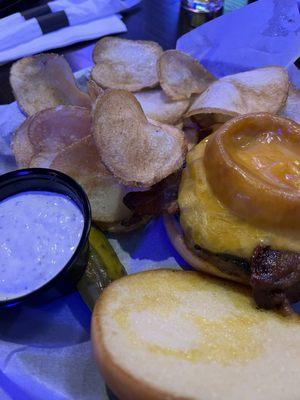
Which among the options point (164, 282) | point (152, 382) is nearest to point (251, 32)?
point (164, 282)

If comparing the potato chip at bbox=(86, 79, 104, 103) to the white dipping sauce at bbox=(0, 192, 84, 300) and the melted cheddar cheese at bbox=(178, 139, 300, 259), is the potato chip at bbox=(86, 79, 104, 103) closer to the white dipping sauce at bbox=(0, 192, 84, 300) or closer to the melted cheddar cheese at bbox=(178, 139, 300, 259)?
the white dipping sauce at bbox=(0, 192, 84, 300)

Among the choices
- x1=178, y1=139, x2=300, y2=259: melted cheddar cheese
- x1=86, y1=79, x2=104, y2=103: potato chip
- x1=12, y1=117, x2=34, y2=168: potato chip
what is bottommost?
x1=178, y1=139, x2=300, y2=259: melted cheddar cheese

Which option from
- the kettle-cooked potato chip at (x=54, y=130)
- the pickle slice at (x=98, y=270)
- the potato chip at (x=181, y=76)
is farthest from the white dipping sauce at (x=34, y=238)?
the potato chip at (x=181, y=76)

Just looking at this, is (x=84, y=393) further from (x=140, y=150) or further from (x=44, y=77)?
(x=44, y=77)

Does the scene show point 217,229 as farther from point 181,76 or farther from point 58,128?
point 181,76

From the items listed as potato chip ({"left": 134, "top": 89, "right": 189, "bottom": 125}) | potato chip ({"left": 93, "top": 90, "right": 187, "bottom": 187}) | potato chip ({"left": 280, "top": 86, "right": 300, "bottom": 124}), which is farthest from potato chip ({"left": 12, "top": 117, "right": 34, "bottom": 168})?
potato chip ({"left": 280, "top": 86, "right": 300, "bottom": 124})

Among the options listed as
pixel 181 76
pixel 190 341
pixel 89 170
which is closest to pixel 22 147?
pixel 89 170
